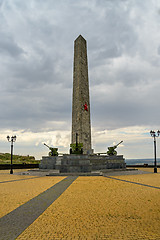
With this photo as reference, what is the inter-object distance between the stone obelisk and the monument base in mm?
8113

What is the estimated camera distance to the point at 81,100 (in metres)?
30.6

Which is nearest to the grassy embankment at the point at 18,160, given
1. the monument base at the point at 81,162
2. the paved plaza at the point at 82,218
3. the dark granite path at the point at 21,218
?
the monument base at the point at 81,162

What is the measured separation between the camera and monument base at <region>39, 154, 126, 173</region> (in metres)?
18.1

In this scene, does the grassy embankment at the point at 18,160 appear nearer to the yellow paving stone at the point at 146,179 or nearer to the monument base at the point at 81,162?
the monument base at the point at 81,162

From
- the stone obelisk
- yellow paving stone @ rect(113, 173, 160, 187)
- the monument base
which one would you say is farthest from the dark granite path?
the stone obelisk

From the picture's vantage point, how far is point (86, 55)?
34469 mm

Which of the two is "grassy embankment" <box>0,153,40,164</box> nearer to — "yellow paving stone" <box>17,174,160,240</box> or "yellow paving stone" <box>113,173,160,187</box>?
"yellow paving stone" <box>113,173,160,187</box>

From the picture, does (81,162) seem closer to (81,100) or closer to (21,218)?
(21,218)

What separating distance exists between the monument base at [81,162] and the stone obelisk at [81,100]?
319 inches

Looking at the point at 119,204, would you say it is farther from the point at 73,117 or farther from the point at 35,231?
the point at 73,117

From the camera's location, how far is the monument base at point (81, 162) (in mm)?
18141

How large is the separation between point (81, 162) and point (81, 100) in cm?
1469

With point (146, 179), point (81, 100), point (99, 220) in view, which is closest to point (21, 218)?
point (99, 220)

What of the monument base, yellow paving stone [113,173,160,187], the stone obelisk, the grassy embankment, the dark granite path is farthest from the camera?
the grassy embankment
